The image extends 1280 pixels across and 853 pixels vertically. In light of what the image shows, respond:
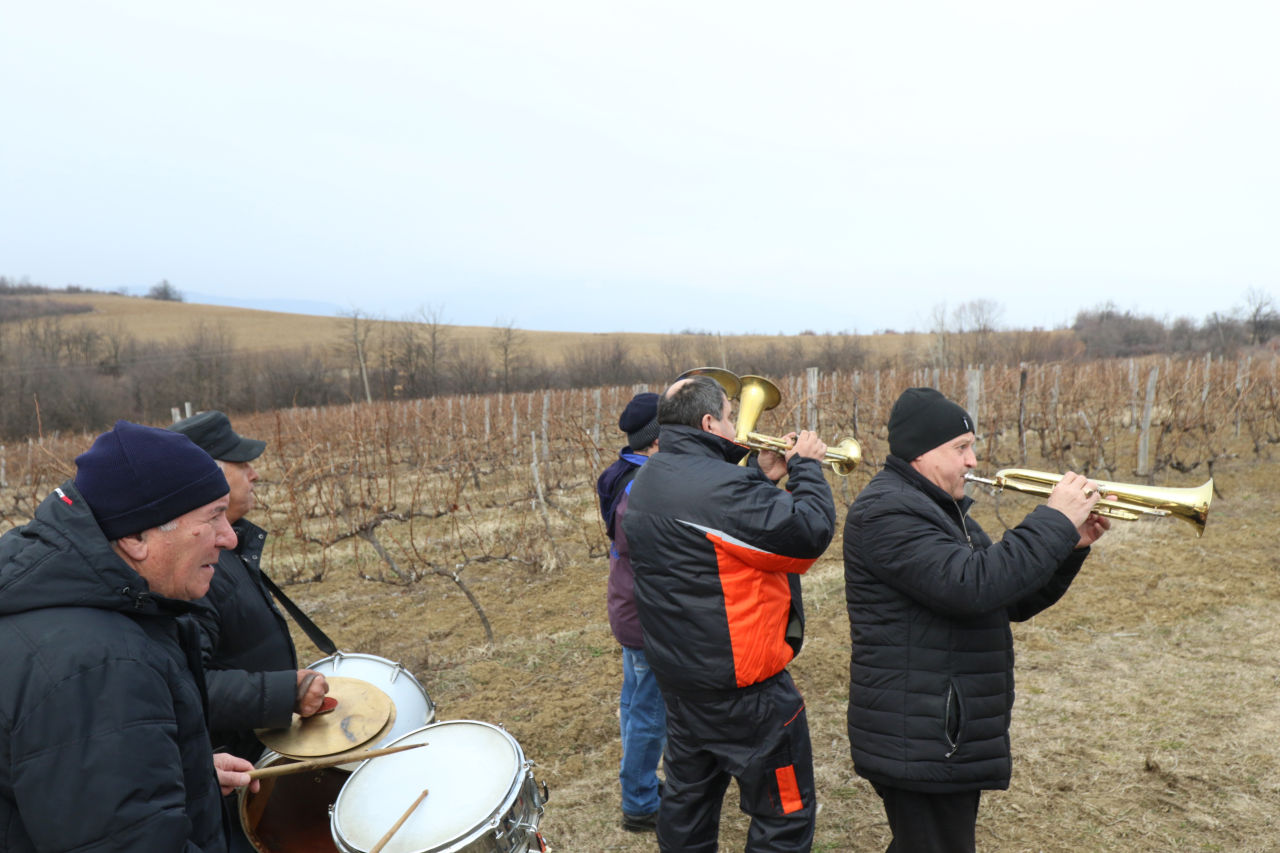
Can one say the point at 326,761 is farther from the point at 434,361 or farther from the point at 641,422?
the point at 434,361

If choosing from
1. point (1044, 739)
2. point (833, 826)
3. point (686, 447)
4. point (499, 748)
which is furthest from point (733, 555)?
point (1044, 739)

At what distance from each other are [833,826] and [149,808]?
3.11 meters

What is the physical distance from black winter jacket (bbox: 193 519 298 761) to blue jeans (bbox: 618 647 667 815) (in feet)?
4.95

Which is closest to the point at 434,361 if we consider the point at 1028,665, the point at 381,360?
the point at 381,360

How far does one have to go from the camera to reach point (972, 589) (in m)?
2.11

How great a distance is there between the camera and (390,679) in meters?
2.70

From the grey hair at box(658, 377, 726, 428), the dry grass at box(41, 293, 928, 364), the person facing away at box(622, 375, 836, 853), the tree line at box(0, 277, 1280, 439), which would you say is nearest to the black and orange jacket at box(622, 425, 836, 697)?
the person facing away at box(622, 375, 836, 853)

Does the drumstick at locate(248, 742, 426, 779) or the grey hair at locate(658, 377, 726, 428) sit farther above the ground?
the grey hair at locate(658, 377, 726, 428)

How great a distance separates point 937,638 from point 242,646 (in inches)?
89.5

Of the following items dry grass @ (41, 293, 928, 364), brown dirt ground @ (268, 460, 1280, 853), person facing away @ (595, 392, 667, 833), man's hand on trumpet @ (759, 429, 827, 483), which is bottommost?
brown dirt ground @ (268, 460, 1280, 853)

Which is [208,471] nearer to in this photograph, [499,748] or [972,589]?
[499,748]

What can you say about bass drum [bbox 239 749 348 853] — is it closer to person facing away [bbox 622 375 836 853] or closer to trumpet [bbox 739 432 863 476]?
person facing away [bbox 622 375 836 853]

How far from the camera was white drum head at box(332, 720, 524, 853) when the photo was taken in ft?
6.25

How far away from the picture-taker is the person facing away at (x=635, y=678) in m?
3.38
